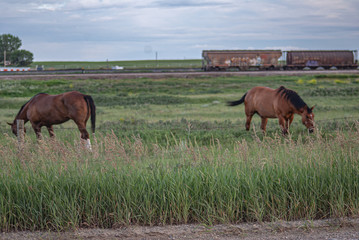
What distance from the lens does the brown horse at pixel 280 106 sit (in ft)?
42.7

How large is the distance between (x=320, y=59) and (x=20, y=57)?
57.6 m

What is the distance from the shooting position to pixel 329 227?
6164mm

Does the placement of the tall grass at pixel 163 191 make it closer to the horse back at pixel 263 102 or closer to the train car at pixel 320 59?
the horse back at pixel 263 102

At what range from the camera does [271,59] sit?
53.7 m

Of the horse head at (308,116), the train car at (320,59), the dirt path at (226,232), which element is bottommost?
the dirt path at (226,232)

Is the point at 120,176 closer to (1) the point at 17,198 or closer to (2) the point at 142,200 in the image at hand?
(2) the point at 142,200

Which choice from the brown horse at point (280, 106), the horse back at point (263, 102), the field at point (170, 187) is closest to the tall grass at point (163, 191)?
the field at point (170, 187)

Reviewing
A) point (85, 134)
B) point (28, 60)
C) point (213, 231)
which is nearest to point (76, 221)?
point (213, 231)

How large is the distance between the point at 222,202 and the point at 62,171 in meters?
2.52

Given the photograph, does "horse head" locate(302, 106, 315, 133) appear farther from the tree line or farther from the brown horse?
the tree line

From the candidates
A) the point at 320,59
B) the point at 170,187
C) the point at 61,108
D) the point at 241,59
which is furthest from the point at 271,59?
the point at 170,187

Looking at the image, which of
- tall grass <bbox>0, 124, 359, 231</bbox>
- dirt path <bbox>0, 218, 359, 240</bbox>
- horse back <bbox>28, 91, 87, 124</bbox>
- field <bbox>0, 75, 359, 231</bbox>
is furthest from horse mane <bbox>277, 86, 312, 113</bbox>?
dirt path <bbox>0, 218, 359, 240</bbox>

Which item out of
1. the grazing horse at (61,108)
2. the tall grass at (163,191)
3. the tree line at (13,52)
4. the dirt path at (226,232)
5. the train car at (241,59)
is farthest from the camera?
the tree line at (13,52)

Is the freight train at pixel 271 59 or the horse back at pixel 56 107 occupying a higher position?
the freight train at pixel 271 59
